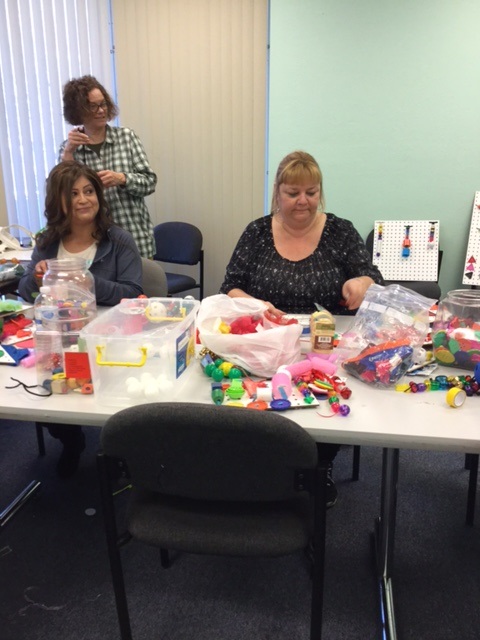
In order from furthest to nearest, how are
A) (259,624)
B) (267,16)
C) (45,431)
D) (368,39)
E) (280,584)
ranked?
(267,16), (368,39), (45,431), (280,584), (259,624)

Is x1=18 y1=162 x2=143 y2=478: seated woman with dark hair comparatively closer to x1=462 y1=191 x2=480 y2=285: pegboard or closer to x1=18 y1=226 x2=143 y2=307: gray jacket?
x1=18 y1=226 x2=143 y2=307: gray jacket

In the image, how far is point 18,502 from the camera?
6.03 ft

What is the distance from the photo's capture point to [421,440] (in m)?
0.98

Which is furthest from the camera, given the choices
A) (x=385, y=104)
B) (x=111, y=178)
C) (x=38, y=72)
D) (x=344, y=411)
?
(x=38, y=72)

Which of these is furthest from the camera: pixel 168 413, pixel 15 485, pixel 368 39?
pixel 368 39

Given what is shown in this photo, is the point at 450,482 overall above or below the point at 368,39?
below

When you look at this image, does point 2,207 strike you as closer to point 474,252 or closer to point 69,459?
point 69,459

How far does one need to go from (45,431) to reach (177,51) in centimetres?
272

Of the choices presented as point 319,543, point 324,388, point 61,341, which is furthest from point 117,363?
point 319,543

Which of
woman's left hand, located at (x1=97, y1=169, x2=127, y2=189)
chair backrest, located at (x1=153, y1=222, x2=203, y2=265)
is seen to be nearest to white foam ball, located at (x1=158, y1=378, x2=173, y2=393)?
woman's left hand, located at (x1=97, y1=169, x2=127, y2=189)

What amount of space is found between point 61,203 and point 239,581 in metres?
1.51

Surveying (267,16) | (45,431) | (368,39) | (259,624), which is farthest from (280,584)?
(267,16)

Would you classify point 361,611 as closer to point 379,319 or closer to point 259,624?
point 259,624

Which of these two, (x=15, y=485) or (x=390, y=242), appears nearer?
(x=15, y=485)
